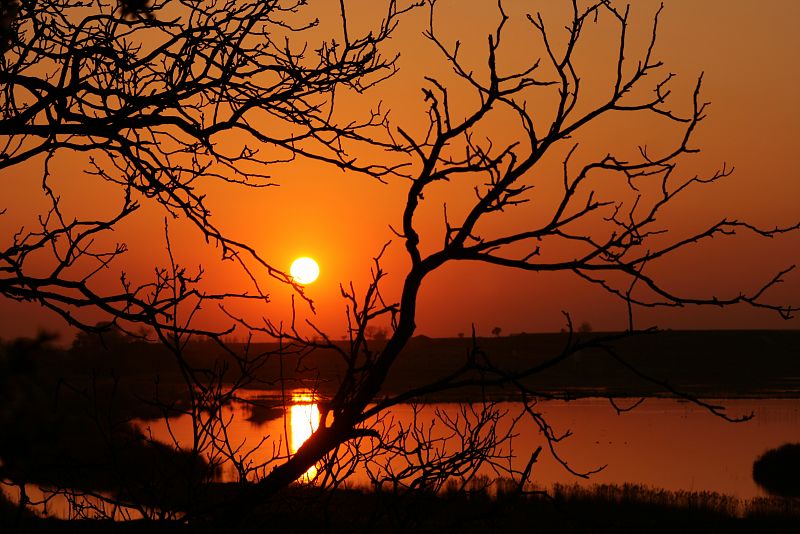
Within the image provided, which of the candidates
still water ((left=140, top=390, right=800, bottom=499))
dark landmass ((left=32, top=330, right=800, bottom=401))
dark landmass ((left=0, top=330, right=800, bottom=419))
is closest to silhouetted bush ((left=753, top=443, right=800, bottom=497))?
Result: still water ((left=140, top=390, right=800, bottom=499))

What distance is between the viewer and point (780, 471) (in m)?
28.7

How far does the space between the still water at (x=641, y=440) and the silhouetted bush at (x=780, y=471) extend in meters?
0.41

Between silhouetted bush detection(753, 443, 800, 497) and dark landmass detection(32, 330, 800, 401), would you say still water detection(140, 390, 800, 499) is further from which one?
dark landmass detection(32, 330, 800, 401)

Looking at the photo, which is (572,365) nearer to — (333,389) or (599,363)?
(599,363)

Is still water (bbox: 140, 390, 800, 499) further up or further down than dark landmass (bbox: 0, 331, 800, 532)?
further down

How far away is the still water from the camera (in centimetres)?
2769

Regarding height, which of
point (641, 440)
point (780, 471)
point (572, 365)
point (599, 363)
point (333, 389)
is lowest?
point (780, 471)

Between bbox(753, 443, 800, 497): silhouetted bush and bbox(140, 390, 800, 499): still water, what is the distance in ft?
1.36

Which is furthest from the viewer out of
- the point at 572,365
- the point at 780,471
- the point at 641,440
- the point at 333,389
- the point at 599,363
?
the point at 572,365

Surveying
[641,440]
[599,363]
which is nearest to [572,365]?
[599,363]

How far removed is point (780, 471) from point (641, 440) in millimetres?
7662

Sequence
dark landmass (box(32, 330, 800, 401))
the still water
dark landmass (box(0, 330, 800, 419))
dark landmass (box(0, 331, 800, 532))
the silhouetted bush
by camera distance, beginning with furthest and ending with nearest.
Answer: dark landmass (box(32, 330, 800, 401)) → dark landmass (box(0, 330, 800, 419)) → the still water → the silhouetted bush → dark landmass (box(0, 331, 800, 532))

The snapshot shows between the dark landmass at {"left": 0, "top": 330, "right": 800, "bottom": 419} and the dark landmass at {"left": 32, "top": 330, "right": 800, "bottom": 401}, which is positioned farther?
the dark landmass at {"left": 32, "top": 330, "right": 800, "bottom": 401}

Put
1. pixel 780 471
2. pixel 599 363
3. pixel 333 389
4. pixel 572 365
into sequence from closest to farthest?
pixel 780 471
pixel 333 389
pixel 599 363
pixel 572 365
